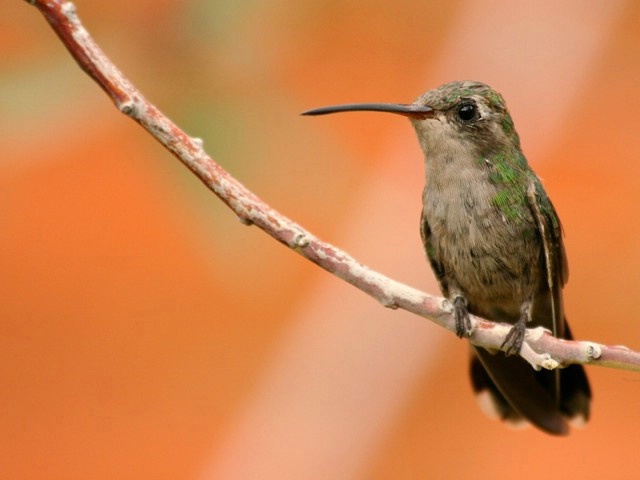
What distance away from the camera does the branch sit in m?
1.62

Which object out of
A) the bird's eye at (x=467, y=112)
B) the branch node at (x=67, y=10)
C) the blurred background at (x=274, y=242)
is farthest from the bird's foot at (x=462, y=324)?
the branch node at (x=67, y=10)

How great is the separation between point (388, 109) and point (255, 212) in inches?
28.9

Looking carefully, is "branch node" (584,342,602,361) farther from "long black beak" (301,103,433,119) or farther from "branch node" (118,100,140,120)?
"branch node" (118,100,140,120)

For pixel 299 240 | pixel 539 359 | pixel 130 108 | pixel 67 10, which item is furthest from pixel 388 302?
pixel 67 10

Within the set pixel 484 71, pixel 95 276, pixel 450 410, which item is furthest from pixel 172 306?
pixel 484 71

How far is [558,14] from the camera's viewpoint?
333cm

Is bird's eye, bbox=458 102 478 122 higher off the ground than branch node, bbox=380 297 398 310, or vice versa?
bird's eye, bbox=458 102 478 122

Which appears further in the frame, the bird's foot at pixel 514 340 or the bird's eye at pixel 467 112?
the bird's eye at pixel 467 112

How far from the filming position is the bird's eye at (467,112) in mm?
2697

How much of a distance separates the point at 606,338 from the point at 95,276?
115 inches

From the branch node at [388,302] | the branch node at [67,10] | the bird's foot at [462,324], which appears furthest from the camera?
the bird's foot at [462,324]

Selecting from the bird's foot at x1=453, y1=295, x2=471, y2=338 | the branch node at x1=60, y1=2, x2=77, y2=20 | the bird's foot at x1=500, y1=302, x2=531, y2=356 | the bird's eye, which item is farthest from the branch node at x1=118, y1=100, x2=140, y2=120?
the bird's eye

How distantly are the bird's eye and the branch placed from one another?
0.78 metres

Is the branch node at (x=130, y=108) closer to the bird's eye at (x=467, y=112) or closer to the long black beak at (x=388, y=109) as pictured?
the long black beak at (x=388, y=109)
